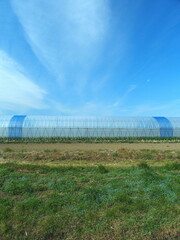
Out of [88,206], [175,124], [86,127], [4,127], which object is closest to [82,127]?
[86,127]

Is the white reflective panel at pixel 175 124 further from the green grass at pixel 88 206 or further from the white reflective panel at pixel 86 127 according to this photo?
the green grass at pixel 88 206

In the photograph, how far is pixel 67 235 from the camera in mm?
3947

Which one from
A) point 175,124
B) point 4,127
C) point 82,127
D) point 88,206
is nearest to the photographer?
point 88,206

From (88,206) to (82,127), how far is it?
32428mm

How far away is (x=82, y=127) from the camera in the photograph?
37500 millimetres

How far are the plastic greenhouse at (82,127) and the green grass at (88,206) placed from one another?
29.1 meters

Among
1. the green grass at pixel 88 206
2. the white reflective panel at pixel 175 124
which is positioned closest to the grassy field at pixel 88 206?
the green grass at pixel 88 206

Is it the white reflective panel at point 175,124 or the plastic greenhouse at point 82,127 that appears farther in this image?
the white reflective panel at point 175,124

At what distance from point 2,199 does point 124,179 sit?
451 centimetres

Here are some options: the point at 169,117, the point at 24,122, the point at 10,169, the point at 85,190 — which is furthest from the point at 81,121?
the point at 85,190

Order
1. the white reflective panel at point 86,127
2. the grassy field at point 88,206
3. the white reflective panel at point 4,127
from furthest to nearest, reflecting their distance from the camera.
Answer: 1. the white reflective panel at point 86,127
2. the white reflective panel at point 4,127
3. the grassy field at point 88,206

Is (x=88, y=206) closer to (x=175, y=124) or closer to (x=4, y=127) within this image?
(x=4, y=127)

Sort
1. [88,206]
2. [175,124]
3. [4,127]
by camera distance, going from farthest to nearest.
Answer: [175,124], [4,127], [88,206]

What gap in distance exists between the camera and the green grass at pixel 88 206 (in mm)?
4035
